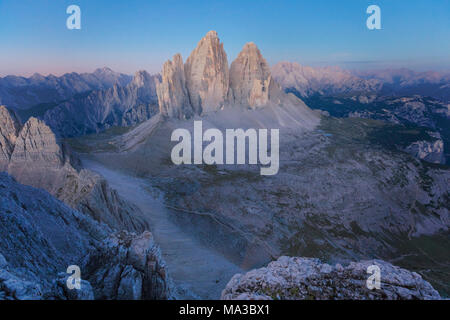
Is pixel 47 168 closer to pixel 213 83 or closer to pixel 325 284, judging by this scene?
pixel 325 284

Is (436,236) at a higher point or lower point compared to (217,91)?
lower

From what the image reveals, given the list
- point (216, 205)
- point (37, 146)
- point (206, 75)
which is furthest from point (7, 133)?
point (206, 75)

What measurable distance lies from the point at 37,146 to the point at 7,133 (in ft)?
15.1

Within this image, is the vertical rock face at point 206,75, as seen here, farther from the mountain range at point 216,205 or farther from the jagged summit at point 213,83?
the mountain range at point 216,205

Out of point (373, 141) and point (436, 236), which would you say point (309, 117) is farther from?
point (436, 236)

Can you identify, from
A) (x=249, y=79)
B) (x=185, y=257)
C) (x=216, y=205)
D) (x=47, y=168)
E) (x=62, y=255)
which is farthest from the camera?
(x=249, y=79)

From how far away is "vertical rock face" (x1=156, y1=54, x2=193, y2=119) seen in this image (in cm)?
7012

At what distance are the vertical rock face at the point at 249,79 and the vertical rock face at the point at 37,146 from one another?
66.7 metres

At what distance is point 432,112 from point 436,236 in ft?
580

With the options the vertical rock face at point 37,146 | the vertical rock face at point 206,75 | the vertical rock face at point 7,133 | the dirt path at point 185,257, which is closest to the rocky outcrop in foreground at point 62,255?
the dirt path at point 185,257

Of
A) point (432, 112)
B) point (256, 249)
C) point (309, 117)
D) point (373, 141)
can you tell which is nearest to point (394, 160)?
point (373, 141)

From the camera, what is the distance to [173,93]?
70.6 metres

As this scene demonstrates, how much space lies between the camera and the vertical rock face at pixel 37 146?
28484mm
